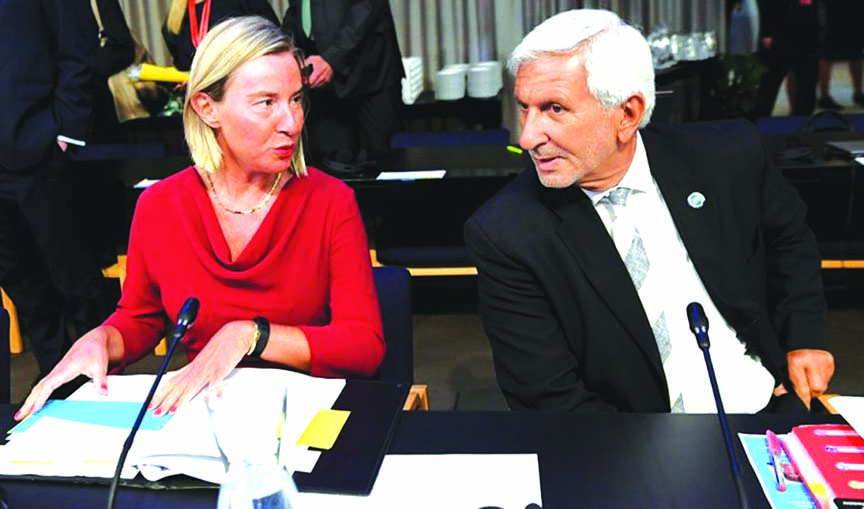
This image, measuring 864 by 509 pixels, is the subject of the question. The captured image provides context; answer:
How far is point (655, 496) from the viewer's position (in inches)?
55.2

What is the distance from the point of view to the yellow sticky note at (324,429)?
5.13ft

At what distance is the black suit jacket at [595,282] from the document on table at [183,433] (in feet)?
1.21

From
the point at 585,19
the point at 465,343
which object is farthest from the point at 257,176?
the point at 465,343

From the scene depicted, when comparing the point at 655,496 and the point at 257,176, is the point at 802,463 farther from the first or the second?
the point at 257,176

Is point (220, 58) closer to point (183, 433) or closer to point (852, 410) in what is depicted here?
point (183, 433)

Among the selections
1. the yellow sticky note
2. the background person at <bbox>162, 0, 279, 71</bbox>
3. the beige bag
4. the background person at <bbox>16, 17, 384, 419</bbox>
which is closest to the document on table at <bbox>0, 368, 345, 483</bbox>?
the yellow sticky note

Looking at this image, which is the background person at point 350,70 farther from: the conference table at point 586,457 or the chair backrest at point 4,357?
the conference table at point 586,457

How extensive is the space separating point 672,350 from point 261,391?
0.89 meters

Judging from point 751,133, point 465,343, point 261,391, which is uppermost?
point 751,133

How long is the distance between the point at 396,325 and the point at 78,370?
2.18 ft

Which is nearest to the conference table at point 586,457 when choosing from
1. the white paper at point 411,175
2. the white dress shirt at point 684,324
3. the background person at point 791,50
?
the white dress shirt at point 684,324

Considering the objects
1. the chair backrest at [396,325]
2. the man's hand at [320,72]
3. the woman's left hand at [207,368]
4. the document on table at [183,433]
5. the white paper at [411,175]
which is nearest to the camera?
the document on table at [183,433]

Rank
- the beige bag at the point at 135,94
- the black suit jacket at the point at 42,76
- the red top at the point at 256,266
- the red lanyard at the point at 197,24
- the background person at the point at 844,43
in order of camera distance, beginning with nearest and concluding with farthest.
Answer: the red top at the point at 256,266
the black suit jacket at the point at 42,76
the red lanyard at the point at 197,24
the beige bag at the point at 135,94
the background person at the point at 844,43

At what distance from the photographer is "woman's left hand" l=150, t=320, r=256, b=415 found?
5.49 ft
